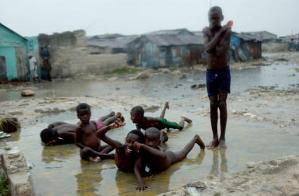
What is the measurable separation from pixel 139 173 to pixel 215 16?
2.25m

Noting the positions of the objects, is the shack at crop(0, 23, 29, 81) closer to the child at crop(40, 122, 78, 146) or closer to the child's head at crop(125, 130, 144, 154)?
the child at crop(40, 122, 78, 146)

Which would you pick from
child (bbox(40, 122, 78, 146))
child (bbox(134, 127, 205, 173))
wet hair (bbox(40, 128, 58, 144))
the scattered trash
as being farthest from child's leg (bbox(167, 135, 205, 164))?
the scattered trash

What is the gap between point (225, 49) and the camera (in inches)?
193

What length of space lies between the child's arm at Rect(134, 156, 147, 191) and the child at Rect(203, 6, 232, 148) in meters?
1.38

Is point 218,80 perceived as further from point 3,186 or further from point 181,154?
point 3,186

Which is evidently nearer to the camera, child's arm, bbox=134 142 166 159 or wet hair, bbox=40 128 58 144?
child's arm, bbox=134 142 166 159

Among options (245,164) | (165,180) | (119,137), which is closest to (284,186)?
(245,164)

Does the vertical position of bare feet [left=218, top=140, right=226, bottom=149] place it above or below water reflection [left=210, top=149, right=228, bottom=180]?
above

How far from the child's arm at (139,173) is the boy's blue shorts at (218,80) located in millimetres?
1598

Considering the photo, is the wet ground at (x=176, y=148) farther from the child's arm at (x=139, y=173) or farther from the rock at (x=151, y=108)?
the rock at (x=151, y=108)

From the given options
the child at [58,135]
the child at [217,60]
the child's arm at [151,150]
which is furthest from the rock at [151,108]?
the child's arm at [151,150]

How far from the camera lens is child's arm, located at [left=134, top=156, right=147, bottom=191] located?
3666 millimetres

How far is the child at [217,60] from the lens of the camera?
15.8 feet

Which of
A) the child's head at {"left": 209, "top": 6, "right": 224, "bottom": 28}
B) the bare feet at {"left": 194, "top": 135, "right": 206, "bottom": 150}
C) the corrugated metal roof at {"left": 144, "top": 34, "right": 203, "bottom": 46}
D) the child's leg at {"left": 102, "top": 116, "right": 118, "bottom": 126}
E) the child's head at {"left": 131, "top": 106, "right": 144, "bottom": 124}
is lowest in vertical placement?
the bare feet at {"left": 194, "top": 135, "right": 206, "bottom": 150}
